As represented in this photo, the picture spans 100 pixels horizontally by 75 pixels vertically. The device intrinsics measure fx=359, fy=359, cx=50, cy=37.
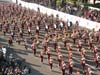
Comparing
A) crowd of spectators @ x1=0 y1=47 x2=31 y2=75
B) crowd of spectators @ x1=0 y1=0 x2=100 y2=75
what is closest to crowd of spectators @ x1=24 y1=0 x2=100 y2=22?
crowd of spectators @ x1=0 y1=0 x2=100 y2=75

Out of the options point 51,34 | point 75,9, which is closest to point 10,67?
point 51,34

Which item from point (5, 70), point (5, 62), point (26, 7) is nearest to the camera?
point (5, 70)

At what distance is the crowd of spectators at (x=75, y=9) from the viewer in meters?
43.0

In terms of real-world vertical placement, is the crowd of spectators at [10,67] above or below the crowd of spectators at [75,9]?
above

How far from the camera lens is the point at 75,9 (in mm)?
48312

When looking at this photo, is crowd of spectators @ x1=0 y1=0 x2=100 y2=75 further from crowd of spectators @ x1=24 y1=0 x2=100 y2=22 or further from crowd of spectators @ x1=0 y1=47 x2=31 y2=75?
crowd of spectators @ x1=24 y1=0 x2=100 y2=22

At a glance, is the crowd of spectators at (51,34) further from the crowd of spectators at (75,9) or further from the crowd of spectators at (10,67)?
the crowd of spectators at (75,9)

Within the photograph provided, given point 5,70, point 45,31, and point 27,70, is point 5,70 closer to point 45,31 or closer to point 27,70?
point 27,70

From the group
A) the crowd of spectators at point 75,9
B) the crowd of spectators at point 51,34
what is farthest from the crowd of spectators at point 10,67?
the crowd of spectators at point 75,9

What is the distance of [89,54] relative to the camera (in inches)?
1222

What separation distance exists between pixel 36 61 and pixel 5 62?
4.26 m

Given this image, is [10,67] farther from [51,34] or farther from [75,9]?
[75,9]

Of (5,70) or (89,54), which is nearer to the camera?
(5,70)

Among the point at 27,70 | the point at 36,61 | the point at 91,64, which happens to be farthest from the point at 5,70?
the point at 91,64
